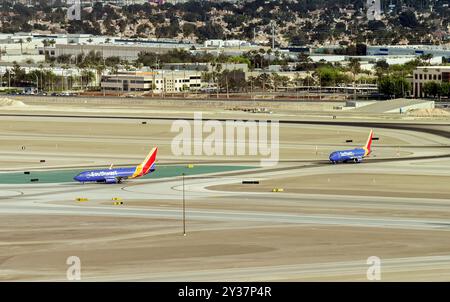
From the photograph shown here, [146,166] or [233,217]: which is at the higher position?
[146,166]

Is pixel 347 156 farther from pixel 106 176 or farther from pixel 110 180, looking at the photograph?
pixel 106 176

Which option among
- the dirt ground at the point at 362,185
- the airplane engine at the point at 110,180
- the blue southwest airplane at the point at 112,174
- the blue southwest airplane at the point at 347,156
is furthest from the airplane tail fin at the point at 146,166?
the blue southwest airplane at the point at 347,156

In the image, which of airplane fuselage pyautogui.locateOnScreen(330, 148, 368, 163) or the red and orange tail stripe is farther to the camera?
airplane fuselage pyautogui.locateOnScreen(330, 148, 368, 163)

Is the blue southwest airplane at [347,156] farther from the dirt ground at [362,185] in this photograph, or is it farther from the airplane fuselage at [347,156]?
the dirt ground at [362,185]

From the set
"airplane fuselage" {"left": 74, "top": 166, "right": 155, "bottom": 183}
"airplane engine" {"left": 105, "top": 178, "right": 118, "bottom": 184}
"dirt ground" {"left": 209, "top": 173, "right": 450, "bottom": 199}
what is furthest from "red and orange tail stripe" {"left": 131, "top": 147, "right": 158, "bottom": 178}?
"dirt ground" {"left": 209, "top": 173, "right": 450, "bottom": 199}

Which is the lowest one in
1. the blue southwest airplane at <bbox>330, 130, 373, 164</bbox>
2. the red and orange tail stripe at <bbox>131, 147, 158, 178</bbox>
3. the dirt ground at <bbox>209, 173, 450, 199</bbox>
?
the dirt ground at <bbox>209, 173, 450, 199</bbox>

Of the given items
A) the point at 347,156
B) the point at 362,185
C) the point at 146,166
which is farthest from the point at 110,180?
the point at 347,156

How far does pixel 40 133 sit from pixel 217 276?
9323 centimetres

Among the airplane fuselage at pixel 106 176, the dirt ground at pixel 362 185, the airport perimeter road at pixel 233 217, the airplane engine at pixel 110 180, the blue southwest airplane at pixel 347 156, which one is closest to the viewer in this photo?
the airport perimeter road at pixel 233 217

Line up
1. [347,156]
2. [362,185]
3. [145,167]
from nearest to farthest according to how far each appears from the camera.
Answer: [362,185] → [145,167] → [347,156]

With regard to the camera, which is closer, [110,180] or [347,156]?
[110,180]

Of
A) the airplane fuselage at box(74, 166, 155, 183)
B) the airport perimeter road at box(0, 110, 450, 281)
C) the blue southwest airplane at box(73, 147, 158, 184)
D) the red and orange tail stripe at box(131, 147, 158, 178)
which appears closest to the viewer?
the airport perimeter road at box(0, 110, 450, 281)

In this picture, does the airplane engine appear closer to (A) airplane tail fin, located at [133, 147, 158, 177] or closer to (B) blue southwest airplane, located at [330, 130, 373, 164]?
Answer: (A) airplane tail fin, located at [133, 147, 158, 177]
